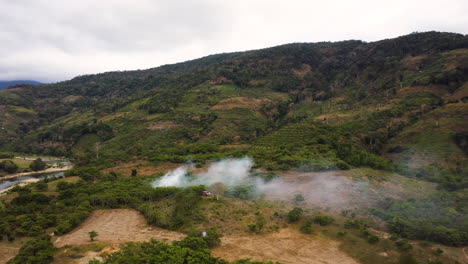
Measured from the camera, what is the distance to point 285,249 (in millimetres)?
36188

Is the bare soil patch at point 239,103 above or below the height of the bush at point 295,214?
above

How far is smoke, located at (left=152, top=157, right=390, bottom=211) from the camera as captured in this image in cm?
4806

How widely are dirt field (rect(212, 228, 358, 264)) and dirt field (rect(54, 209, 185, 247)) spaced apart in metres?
8.10

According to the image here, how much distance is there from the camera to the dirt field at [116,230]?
131 ft

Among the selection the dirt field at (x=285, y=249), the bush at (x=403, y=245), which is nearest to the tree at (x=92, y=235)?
the dirt field at (x=285, y=249)

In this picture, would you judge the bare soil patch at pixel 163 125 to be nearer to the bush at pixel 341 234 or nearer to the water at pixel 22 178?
the water at pixel 22 178

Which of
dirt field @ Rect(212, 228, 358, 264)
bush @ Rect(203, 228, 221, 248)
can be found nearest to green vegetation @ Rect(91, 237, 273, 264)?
bush @ Rect(203, 228, 221, 248)

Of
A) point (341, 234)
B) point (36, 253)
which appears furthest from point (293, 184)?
point (36, 253)

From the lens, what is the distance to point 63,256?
3538 centimetres

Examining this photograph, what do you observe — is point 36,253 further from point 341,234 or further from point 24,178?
point 24,178

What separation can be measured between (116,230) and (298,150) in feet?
150

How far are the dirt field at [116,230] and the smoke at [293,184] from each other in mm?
13061

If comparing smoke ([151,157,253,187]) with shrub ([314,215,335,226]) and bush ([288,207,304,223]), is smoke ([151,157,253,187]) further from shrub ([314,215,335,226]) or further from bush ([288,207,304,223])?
shrub ([314,215,335,226])

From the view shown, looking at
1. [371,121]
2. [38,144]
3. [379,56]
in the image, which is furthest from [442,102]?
[38,144]
